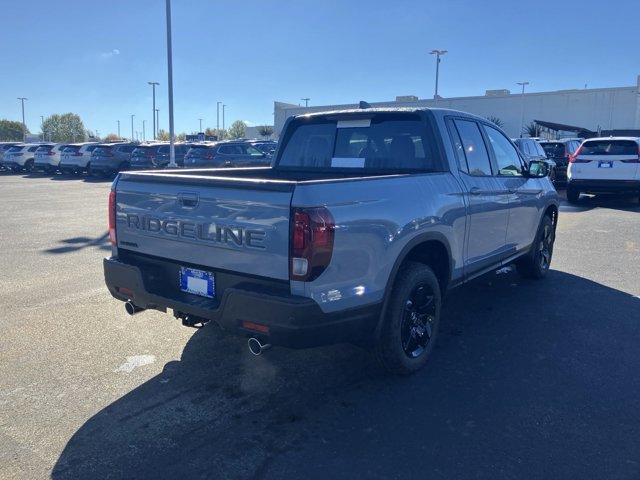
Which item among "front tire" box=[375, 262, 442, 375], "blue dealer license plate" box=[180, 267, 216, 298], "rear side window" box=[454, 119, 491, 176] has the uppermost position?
"rear side window" box=[454, 119, 491, 176]

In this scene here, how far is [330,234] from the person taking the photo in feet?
10.2

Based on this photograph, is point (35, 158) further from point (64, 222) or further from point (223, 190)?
point (223, 190)

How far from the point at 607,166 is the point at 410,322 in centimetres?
1247

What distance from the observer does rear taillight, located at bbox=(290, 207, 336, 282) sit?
3057mm

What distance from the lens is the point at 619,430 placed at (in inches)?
129

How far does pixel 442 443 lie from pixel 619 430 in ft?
3.61

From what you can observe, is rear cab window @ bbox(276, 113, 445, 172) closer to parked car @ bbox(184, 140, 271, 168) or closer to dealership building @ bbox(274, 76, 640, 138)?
parked car @ bbox(184, 140, 271, 168)

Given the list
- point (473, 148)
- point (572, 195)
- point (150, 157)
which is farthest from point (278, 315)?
point (150, 157)

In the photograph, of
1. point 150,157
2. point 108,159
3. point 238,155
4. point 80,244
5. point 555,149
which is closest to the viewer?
point 80,244

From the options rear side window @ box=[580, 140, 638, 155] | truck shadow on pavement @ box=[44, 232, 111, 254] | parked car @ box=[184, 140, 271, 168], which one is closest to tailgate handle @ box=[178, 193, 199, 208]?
truck shadow on pavement @ box=[44, 232, 111, 254]

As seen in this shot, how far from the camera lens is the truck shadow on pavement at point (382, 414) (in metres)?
2.92

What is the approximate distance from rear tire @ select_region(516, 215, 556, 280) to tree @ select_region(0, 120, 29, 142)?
402 feet

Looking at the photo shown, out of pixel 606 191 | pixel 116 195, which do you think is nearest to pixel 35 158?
pixel 606 191

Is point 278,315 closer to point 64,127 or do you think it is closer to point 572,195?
point 572,195
